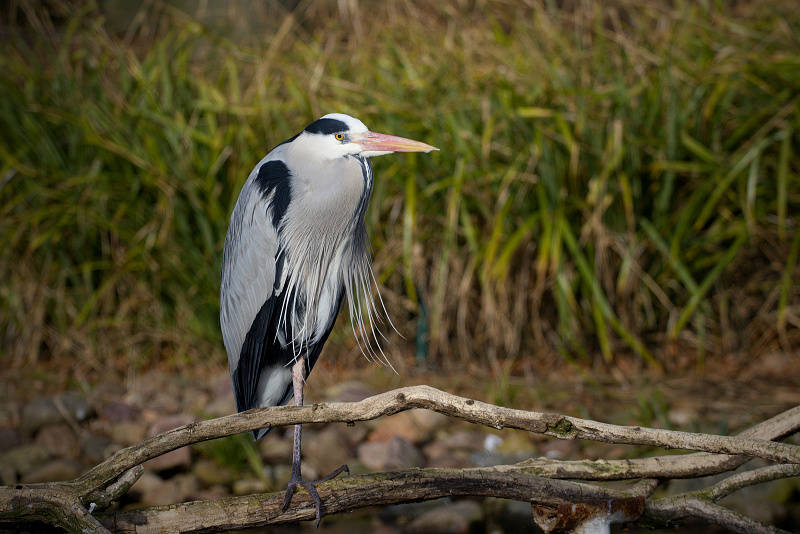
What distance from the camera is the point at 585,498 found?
1.54 m

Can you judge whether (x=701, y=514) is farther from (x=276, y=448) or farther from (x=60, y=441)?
(x=60, y=441)

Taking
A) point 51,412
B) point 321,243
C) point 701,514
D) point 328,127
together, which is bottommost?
point 51,412

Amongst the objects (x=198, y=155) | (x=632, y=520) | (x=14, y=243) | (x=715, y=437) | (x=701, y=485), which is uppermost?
(x=198, y=155)

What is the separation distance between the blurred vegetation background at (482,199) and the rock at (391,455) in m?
0.54

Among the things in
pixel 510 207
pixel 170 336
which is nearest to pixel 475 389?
pixel 510 207

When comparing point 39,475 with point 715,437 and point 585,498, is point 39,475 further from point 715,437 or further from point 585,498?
point 715,437

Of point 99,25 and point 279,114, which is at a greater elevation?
point 99,25

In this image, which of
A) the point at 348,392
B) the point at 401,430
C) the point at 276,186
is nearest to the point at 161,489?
the point at 348,392

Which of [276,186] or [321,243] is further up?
[276,186]

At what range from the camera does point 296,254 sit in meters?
1.76

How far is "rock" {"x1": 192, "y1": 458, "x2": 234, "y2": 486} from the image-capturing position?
111 inches

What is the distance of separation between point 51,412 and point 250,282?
1.75 meters

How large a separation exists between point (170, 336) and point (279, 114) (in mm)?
1260

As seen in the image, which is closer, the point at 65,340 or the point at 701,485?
the point at 701,485
